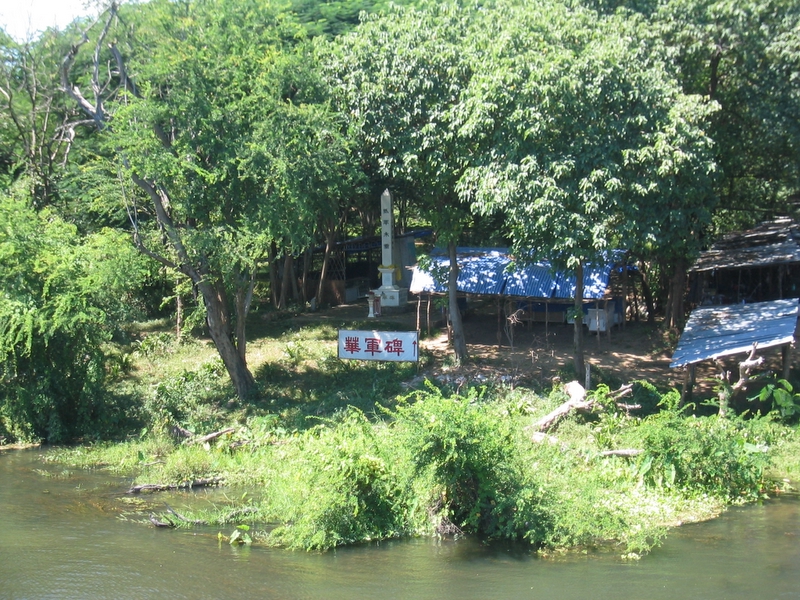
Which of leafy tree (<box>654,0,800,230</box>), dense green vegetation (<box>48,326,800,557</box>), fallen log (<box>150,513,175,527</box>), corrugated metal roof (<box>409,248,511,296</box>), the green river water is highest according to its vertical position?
leafy tree (<box>654,0,800,230</box>)

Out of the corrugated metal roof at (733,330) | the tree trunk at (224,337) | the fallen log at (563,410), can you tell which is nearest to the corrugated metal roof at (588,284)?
the corrugated metal roof at (733,330)

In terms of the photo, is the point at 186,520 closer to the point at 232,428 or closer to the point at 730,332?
the point at 232,428

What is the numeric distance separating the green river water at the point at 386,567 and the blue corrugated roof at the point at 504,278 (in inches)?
333

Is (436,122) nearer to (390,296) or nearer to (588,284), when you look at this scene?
(588,284)

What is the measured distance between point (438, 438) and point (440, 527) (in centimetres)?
149

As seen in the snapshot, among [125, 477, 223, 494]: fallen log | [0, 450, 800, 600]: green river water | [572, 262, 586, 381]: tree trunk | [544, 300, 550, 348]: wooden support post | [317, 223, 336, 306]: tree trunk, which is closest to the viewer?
[0, 450, 800, 600]: green river water

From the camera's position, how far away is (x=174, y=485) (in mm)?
14812

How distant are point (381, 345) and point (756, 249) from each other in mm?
10691

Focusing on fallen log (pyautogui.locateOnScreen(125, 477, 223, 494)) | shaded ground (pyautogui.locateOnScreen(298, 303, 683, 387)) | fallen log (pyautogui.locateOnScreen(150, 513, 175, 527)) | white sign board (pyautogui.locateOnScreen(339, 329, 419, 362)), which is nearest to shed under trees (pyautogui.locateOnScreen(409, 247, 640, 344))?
shaded ground (pyautogui.locateOnScreen(298, 303, 683, 387))

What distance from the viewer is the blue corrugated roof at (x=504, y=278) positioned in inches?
805

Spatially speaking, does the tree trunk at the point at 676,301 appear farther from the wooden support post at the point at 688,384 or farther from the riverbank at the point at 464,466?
the wooden support post at the point at 688,384

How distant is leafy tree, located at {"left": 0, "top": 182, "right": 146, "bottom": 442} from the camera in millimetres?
17250

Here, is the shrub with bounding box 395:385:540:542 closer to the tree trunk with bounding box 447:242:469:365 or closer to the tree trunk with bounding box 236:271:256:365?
the tree trunk with bounding box 447:242:469:365

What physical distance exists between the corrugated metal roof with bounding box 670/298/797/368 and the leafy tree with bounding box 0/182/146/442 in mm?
12483
